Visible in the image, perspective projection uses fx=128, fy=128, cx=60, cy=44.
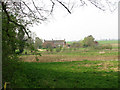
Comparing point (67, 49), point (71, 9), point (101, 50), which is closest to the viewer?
point (71, 9)

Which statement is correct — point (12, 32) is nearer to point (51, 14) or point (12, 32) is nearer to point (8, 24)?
point (8, 24)

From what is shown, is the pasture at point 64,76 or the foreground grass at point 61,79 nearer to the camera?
the foreground grass at point 61,79

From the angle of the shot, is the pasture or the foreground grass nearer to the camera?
the foreground grass

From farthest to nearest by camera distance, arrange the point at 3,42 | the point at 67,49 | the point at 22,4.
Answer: the point at 67,49
the point at 22,4
the point at 3,42

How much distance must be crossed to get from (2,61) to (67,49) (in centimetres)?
2887

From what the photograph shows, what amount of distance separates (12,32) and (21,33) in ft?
2.67

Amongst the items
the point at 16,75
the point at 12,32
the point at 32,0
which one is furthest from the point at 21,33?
the point at 16,75

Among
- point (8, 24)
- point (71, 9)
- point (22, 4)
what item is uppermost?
point (22, 4)

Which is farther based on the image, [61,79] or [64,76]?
[64,76]

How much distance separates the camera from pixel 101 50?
1248 inches

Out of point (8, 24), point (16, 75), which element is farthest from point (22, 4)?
point (16, 75)

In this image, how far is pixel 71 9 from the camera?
5.73 metres

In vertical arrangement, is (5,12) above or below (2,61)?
above

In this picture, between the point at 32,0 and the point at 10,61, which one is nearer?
the point at 10,61
